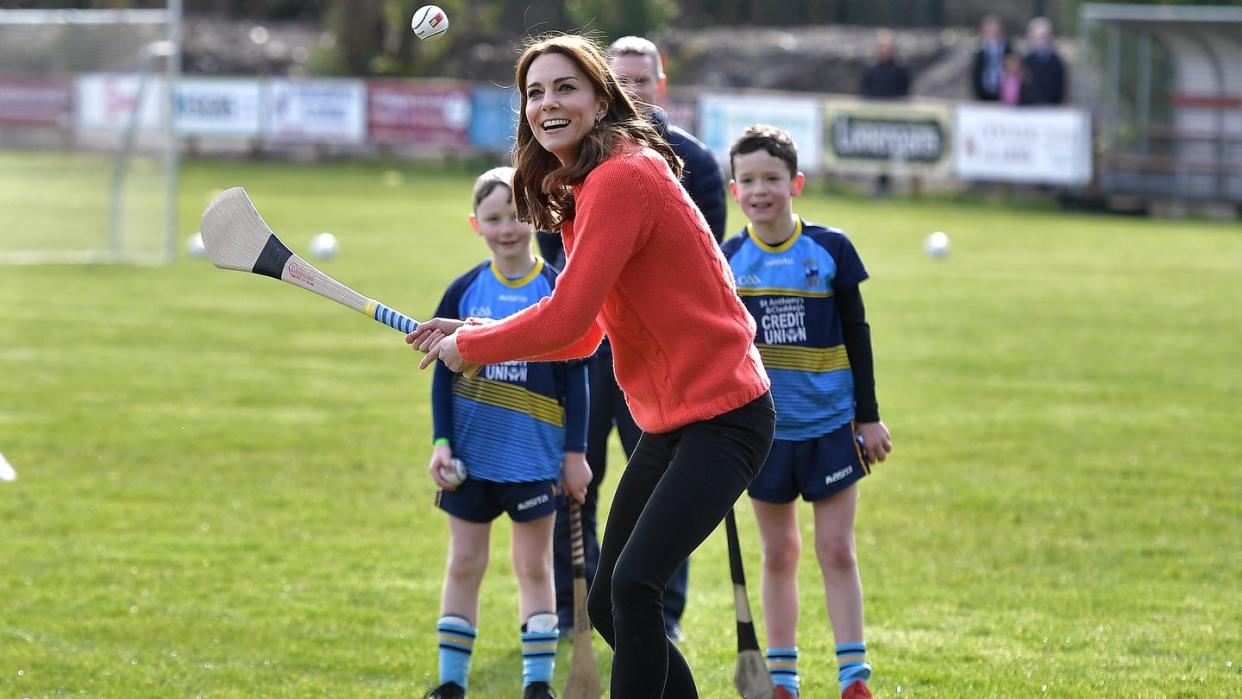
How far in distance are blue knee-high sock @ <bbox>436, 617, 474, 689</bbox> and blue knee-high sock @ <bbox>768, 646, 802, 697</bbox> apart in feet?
3.13

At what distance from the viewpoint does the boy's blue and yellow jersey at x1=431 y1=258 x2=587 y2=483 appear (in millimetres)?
5324

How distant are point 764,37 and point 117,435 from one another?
1167 inches

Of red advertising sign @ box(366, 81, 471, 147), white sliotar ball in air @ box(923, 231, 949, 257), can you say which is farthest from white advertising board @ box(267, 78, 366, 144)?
white sliotar ball in air @ box(923, 231, 949, 257)

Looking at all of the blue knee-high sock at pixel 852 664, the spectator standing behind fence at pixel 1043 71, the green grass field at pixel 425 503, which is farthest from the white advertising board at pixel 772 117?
the blue knee-high sock at pixel 852 664

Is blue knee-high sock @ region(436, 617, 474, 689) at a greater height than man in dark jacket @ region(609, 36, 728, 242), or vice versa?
man in dark jacket @ region(609, 36, 728, 242)

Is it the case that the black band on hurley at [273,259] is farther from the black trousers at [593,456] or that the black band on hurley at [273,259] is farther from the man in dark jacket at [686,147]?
the black trousers at [593,456]

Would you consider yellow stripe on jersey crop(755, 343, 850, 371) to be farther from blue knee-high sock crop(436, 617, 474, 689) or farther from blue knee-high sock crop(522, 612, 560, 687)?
blue knee-high sock crop(436, 617, 474, 689)

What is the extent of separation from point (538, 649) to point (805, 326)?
133 cm

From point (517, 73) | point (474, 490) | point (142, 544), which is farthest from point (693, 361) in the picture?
point (142, 544)

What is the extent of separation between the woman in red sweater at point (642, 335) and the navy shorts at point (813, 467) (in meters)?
1.00

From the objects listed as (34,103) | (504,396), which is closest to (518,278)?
(504,396)

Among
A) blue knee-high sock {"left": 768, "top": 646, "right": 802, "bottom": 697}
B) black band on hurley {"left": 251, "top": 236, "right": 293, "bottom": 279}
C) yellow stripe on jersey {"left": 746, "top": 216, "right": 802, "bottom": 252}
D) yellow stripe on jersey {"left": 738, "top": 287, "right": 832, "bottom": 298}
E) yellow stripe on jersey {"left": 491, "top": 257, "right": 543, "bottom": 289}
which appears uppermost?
black band on hurley {"left": 251, "top": 236, "right": 293, "bottom": 279}

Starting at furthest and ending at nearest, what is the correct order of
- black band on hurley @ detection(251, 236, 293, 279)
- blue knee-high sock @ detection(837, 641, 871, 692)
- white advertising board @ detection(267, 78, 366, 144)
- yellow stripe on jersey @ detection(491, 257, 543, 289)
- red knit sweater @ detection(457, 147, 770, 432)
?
white advertising board @ detection(267, 78, 366, 144) → yellow stripe on jersey @ detection(491, 257, 543, 289) → blue knee-high sock @ detection(837, 641, 871, 692) → black band on hurley @ detection(251, 236, 293, 279) → red knit sweater @ detection(457, 147, 770, 432)

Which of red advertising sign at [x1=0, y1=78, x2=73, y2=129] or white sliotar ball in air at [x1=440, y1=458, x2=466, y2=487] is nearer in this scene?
white sliotar ball in air at [x1=440, y1=458, x2=466, y2=487]
